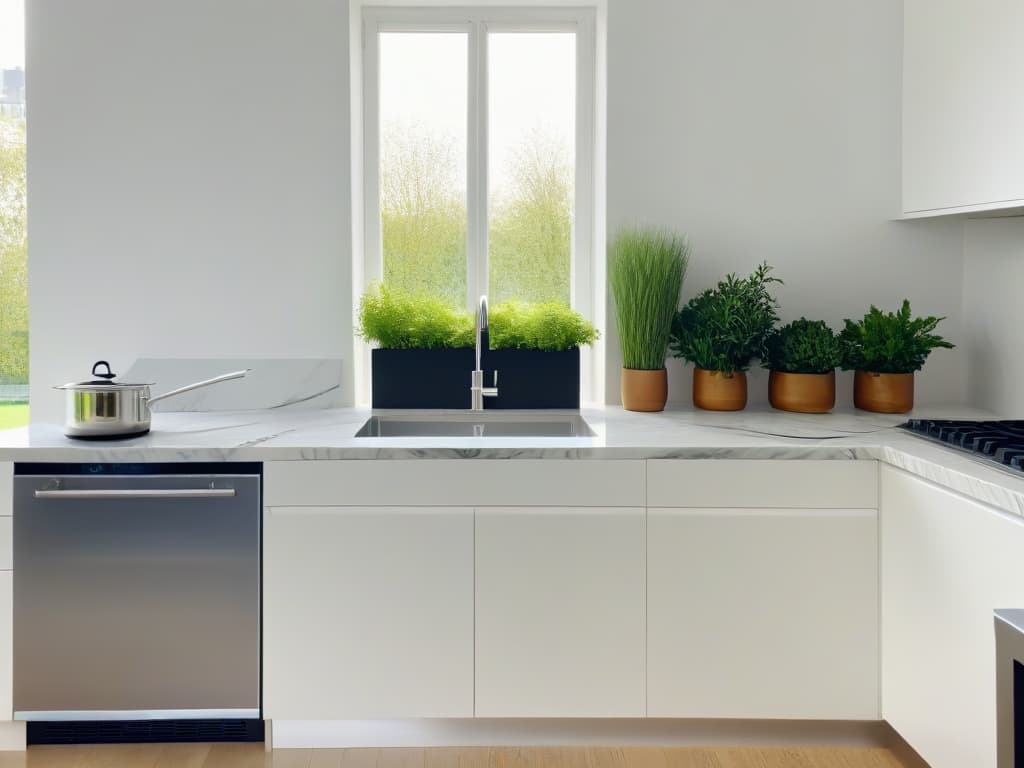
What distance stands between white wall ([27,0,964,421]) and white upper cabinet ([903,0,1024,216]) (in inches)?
4.2

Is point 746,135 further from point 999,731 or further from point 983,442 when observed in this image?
point 999,731

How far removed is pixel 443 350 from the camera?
2.82m

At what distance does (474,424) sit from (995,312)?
1651 millimetres

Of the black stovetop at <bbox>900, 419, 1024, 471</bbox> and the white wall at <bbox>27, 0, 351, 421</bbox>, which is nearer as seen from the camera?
the black stovetop at <bbox>900, 419, 1024, 471</bbox>

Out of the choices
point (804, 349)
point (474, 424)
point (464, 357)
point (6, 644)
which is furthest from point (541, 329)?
point (6, 644)

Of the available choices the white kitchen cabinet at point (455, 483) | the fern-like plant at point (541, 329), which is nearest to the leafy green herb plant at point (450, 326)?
the fern-like plant at point (541, 329)

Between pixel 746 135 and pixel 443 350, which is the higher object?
pixel 746 135

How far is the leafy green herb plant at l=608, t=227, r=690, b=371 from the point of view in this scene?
2.70 metres

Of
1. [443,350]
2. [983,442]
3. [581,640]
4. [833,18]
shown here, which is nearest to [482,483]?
[581,640]

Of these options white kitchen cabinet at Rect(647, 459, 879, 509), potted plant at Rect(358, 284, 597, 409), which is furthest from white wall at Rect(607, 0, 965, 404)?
white kitchen cabinet at Rect(647, 459, 879, 509)

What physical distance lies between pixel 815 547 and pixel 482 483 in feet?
2.75

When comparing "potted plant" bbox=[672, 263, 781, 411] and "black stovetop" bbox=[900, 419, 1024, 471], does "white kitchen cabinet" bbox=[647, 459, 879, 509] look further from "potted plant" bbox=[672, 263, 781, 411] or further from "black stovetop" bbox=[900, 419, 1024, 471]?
"potted plant" bbox=[672, 263, 781, 411]

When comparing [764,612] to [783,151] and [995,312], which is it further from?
[783,151]

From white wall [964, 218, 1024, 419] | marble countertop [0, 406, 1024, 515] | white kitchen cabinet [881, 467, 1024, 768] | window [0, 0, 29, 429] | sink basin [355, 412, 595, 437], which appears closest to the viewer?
white kitchen cabinet [881, 467, 1024, 768]
